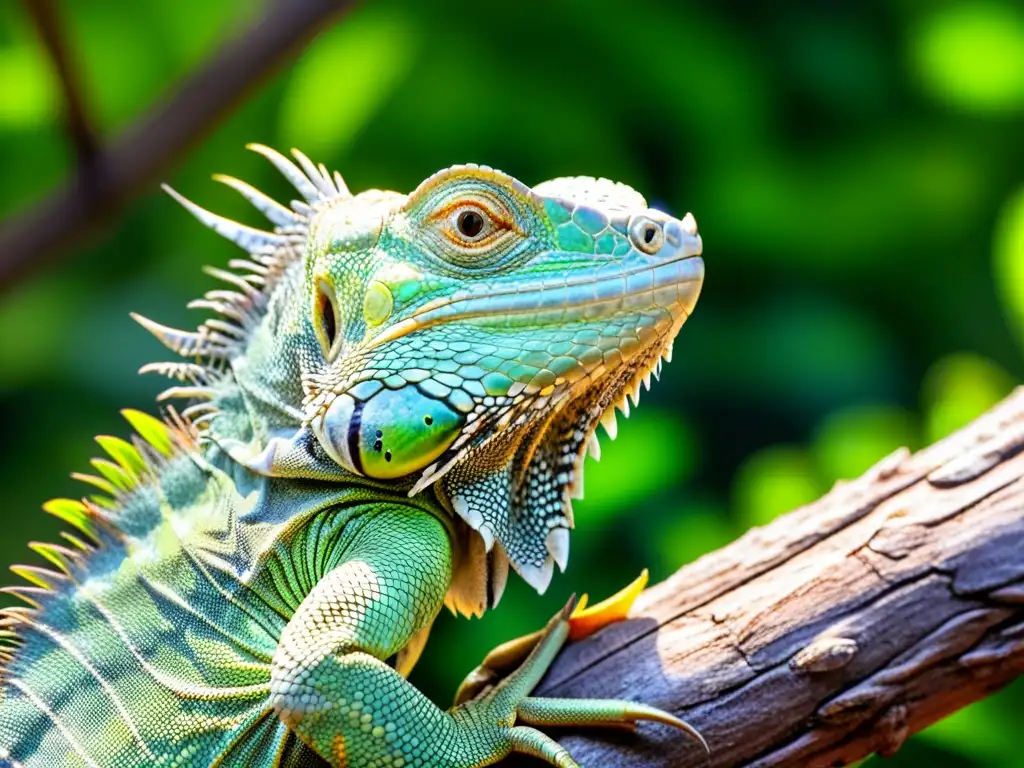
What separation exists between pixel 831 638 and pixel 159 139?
372cm

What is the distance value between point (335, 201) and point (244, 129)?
5.37 meters

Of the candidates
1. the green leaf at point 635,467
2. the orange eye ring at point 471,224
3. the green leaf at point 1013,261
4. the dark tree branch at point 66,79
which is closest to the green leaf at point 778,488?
the green leaf at point 635,467

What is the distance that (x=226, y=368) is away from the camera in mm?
3346

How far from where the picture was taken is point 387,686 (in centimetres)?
254

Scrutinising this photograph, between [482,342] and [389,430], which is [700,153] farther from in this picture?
[389,430]

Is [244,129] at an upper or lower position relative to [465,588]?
upper

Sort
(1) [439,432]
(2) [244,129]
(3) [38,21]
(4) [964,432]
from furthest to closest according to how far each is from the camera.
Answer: (2) [244,129]
(3) [38,21]
(4) [964,432]
(1) [439,432]

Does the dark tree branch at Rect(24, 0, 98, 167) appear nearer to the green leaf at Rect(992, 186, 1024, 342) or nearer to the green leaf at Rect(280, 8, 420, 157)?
the green leaf at Rect(280, 8, 420, 157)

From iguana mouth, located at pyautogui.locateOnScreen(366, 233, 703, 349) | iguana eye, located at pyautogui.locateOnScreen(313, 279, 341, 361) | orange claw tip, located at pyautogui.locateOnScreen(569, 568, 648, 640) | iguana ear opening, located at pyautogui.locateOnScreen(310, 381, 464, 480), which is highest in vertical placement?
iguana mouth, located at pyautogui.locateOnScreen(366, 233, 703, 349)

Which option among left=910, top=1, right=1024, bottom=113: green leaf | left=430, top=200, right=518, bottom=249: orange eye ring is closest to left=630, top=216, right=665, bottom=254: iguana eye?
left=430, top=200, right=518, bottom=249: orange eye ring

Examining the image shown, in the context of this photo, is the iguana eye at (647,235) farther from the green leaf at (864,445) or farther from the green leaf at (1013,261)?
the green leaf at (864,445)

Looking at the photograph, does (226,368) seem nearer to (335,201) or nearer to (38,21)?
(335,201)

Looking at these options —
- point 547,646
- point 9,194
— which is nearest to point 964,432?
point 547,646

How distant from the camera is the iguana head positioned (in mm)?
2803
